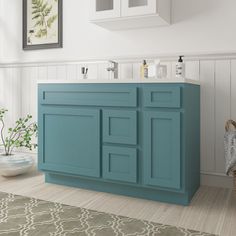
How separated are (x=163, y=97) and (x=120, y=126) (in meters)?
0.36

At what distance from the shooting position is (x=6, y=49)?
3393 millimetres

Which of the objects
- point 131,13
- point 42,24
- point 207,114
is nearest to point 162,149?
point 207,114

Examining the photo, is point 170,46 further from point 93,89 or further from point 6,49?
point 6,49

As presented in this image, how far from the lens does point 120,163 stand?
2.19 metres

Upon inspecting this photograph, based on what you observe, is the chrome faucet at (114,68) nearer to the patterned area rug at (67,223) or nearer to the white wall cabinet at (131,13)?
the white wall cabinet at (131,13)

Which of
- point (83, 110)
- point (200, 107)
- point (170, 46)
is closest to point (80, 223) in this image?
point (83, 110)

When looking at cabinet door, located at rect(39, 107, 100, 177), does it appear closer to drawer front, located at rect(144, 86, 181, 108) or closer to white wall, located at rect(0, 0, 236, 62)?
drawer front, located at rect(144, 86, 181, 108)

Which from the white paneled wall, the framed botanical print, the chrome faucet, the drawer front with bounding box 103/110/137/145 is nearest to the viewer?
the drawer front with bounding box 103/110/137/145

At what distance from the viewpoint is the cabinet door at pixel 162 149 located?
2.00 metres

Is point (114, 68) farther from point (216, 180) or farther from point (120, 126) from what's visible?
point (216, 180)

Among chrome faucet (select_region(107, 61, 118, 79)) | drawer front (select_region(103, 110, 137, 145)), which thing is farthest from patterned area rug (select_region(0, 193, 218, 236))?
chrome faucet (select_region(107, 61, 118, 79))

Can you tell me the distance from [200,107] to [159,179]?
754 mm

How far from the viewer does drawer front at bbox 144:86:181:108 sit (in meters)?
1.98

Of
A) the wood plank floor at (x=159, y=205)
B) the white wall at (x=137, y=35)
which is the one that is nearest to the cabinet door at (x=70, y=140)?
the wood plank floor at (x=159, y=205)
